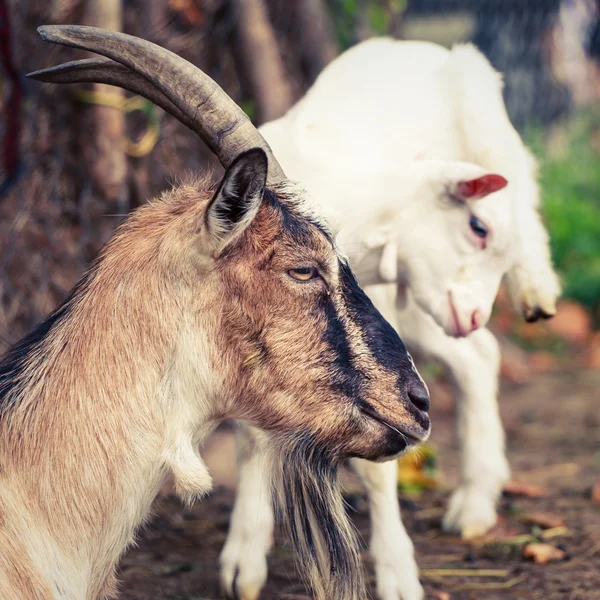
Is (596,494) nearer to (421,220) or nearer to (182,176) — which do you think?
(421,220)

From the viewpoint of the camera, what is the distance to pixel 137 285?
2.54 metres

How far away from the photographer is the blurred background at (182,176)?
372 cm

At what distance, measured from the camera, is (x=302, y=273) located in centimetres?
253

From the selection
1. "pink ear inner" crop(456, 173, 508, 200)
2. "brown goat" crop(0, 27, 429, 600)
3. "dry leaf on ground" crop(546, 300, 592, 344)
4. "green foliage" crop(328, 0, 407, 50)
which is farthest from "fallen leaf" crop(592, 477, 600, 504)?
"dry leaf on ground" crop(546, 300, 592, 344)

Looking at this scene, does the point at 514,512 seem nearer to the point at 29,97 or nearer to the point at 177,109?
the point at 177,109

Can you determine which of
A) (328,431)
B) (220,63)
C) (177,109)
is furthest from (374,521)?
(220,63)

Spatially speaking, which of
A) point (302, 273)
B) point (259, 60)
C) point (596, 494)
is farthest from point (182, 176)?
point (302, 273)

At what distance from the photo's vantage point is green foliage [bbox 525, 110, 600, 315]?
8094mm

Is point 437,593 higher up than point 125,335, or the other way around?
point 125,335

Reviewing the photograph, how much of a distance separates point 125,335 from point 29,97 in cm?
228

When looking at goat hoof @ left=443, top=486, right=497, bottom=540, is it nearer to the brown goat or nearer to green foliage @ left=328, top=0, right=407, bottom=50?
the brown goat

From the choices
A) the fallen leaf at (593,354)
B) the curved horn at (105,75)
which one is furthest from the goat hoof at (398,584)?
the fallen leaf at (593,354)

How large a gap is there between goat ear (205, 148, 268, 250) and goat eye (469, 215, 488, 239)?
1246mm

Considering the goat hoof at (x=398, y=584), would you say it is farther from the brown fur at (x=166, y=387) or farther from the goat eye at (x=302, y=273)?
the goat eye at (x=302, y=273)
